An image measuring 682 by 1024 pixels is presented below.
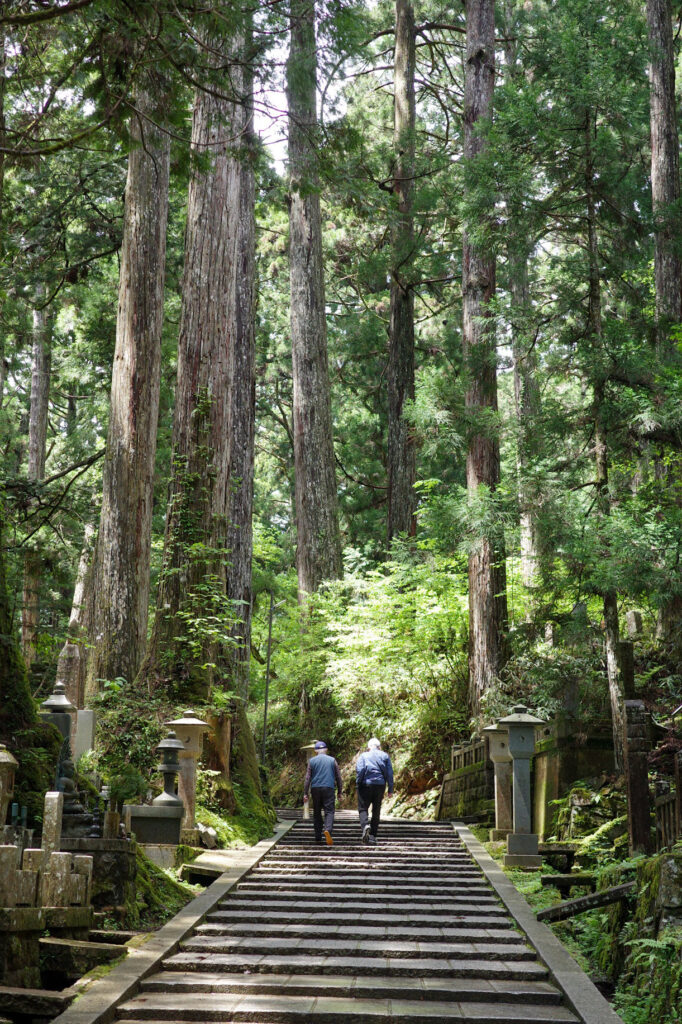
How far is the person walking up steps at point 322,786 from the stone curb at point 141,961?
2.26 metres

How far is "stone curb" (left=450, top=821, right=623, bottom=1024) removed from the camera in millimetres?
5735

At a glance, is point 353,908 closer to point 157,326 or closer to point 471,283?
point 157,326

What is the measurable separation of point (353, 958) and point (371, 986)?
2.85 ft

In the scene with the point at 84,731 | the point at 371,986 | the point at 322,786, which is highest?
the point at 84,731

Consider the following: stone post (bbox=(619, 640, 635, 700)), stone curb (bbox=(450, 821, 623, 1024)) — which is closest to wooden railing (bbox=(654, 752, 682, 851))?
stone curb (bbox=(450, 821, 623, 1024))

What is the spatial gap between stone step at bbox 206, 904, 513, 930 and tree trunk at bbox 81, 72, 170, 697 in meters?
5.53

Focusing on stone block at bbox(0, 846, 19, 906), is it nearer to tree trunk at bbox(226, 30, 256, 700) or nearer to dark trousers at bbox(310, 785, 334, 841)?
dark trousers at bbox(310, 785, 334, 841)

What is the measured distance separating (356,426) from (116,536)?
47.5ft

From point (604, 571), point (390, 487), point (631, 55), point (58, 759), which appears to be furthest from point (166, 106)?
point (390, 487)

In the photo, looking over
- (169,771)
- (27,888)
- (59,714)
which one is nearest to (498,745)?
(169,771)

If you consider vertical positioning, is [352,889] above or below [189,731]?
below

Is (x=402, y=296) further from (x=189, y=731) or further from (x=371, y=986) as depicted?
(x=371, y=986)

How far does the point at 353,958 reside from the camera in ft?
23.3

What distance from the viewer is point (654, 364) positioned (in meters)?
12.4
